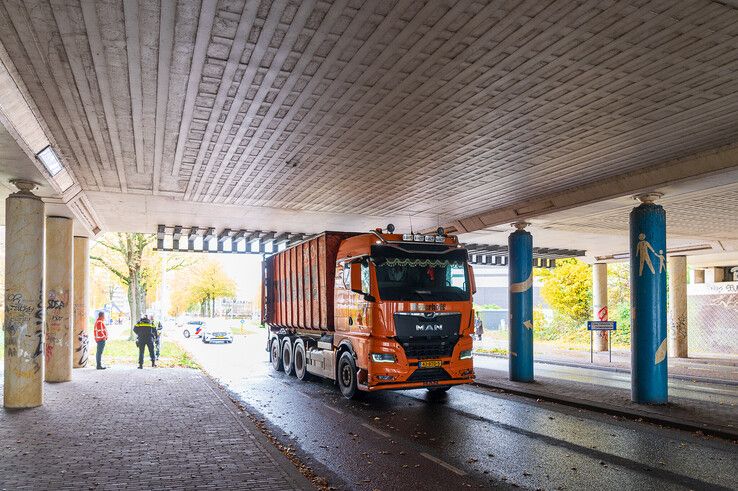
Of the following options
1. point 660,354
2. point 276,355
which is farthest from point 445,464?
point 276,355

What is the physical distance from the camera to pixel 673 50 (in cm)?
675

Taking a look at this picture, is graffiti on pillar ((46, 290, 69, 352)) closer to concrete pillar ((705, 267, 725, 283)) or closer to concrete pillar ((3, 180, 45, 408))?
concrete pillar ((3, 180, 45, 408))

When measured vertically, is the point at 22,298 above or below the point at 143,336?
above

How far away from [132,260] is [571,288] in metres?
27.0

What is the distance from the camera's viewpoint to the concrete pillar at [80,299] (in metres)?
A: 18.6

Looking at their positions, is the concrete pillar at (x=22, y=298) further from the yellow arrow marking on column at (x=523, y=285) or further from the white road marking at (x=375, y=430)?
the yellow arrow marking on column at (x=523, y=285)

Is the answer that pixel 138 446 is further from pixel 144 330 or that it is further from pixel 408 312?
pixel 144 330

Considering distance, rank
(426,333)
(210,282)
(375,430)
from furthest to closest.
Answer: (210,282) < (426,333) < (375,430)

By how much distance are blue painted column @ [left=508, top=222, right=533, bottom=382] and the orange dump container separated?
5.06m

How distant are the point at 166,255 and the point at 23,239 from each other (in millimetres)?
24011

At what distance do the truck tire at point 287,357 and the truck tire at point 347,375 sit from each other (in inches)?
176

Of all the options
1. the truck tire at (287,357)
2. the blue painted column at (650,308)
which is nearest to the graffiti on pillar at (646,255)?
the blue painted column at (650,308)

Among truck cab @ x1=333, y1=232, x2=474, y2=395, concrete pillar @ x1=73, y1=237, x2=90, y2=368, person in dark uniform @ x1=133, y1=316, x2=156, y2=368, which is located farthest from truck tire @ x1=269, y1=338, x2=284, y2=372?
truck cab @ x1=333, y1=232, x2=474, y2=395

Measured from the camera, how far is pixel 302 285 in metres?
16.7
